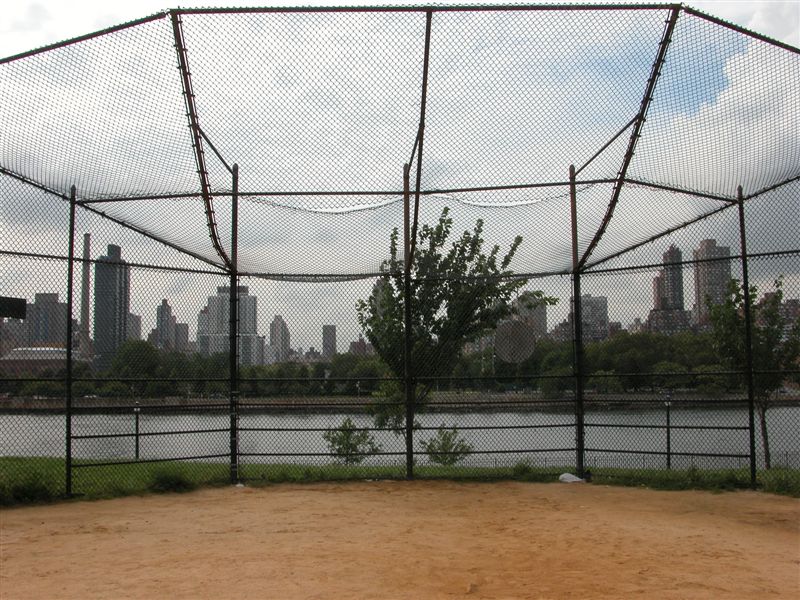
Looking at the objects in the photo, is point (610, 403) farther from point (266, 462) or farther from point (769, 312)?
point (266, 462)

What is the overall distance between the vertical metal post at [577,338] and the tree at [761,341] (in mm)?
2056

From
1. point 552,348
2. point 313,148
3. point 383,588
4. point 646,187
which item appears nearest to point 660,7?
point 646,187

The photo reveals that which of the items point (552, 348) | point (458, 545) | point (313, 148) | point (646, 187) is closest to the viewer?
point (458, 545)

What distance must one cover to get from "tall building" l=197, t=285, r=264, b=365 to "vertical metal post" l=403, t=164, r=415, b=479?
2141 millimetres

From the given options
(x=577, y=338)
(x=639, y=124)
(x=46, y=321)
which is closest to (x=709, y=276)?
→ (x=577, y=338)

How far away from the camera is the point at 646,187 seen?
358 inches

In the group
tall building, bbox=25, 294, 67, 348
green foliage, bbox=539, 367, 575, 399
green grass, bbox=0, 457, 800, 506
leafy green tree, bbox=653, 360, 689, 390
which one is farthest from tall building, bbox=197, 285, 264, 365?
leafy green tree, bbox=653, 360, 689, 390

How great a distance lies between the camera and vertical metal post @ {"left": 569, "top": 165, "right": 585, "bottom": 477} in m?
9.89

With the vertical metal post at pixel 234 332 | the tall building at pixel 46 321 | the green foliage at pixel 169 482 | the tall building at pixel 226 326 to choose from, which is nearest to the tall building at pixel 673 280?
the tall building at pixel 226 326

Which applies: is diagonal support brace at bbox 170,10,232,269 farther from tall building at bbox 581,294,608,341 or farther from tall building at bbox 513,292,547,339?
tall building at bbox 581,294,608,341

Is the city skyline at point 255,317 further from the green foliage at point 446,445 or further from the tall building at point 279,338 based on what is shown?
the green foliage at point 446,445

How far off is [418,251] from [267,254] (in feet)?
7.17

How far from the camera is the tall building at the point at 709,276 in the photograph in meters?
9.59

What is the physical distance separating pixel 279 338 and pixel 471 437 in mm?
3158
